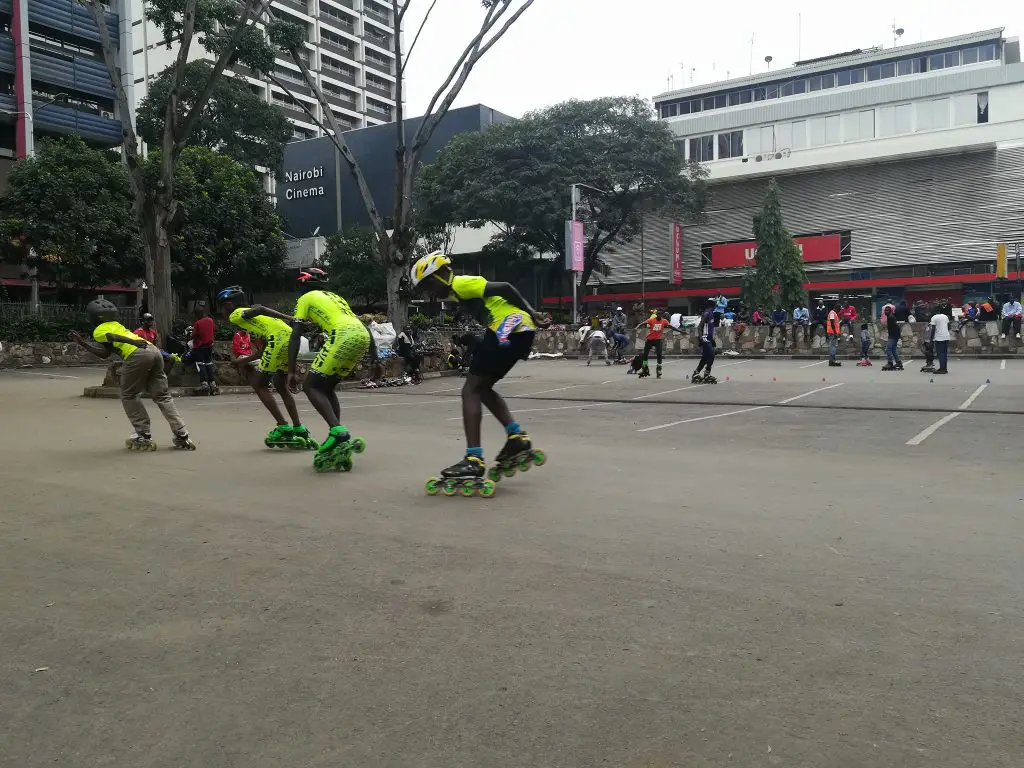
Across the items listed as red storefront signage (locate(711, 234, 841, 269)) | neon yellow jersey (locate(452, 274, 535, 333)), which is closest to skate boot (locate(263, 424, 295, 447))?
neon yellow jersey (locate(452, 274, 535, 333))

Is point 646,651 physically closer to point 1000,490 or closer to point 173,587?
point 173,587

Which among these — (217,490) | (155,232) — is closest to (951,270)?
(155,232)

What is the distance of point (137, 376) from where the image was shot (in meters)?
9.04

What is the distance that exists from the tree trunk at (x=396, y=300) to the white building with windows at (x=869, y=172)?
109ft

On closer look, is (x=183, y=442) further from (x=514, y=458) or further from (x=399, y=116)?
(x=399, y=116)

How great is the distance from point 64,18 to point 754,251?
1537 inches

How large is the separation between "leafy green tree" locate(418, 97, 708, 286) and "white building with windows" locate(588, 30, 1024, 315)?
7.56 m

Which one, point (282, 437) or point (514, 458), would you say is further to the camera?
point (282, 437)

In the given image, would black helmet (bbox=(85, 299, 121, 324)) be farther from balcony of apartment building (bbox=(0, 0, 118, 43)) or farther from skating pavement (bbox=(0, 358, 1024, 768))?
balcony of apartment building (bbox=(0, 0, 118, 43))

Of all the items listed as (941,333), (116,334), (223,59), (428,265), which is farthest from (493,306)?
(941,333)

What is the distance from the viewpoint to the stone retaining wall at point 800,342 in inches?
1079

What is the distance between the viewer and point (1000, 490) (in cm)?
648

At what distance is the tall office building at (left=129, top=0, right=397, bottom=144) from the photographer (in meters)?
69.6

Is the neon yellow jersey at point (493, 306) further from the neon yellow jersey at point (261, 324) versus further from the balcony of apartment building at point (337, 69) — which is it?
the balcony of apartment building at point (337, 69)
